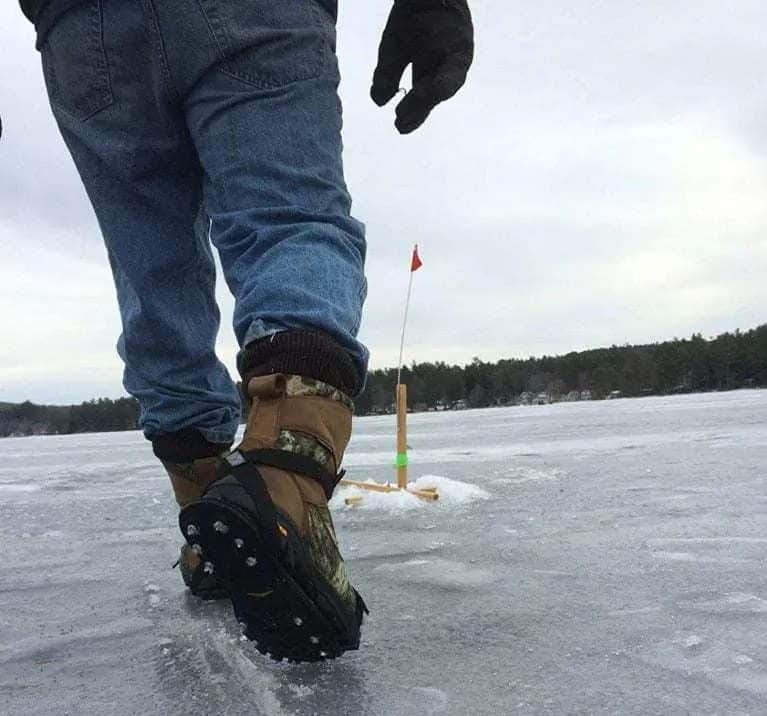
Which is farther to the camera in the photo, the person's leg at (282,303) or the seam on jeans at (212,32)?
the seam on jeans at (212,32)

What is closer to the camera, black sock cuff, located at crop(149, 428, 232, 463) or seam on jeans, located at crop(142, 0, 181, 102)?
seam on jeans, located at crop(142, 0, 181, 102)

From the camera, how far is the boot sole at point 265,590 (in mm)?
747

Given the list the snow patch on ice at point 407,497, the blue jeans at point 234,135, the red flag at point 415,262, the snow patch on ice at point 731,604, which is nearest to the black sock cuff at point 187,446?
the blue jeans at point 234,135

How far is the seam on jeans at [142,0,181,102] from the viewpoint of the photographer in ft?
3.35

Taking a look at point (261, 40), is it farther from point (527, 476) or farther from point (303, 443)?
point (527, 476)

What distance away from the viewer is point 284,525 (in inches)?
30.6

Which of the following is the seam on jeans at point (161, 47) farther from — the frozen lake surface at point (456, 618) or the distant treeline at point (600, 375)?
the distant treeline at point (600, 375)

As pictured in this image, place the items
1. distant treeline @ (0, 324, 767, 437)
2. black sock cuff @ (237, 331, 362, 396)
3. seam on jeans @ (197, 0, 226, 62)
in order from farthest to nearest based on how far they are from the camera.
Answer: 1. distant treeline @ (0, 324, 767, 437)
2. seam on jeans @ (197, 0, 226, 62)
3. black sock cuff @ (237, 331, 362, 396)

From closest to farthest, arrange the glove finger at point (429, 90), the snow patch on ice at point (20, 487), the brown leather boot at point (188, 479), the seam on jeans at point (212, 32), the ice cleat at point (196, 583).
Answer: the seam on jeans at point (212, 32) < the glove finger at point (429, 90) < the ice cleat at point (196, 583) < the brown leather boot at point (188, 479) < the snow patch on ice at point (20, 487)

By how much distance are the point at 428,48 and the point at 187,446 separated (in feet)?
2.74

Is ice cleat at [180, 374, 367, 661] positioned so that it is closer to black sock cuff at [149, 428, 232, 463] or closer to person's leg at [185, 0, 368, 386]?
person's leg at [185, 0, 368, 386]

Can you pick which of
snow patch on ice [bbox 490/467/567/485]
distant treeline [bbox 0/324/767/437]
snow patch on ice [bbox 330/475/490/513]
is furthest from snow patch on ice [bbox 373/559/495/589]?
distant treeline [bbox 0/324/767/437]

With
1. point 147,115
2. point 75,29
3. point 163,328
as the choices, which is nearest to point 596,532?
point 163,328

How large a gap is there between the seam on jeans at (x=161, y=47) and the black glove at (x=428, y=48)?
0.36 m
